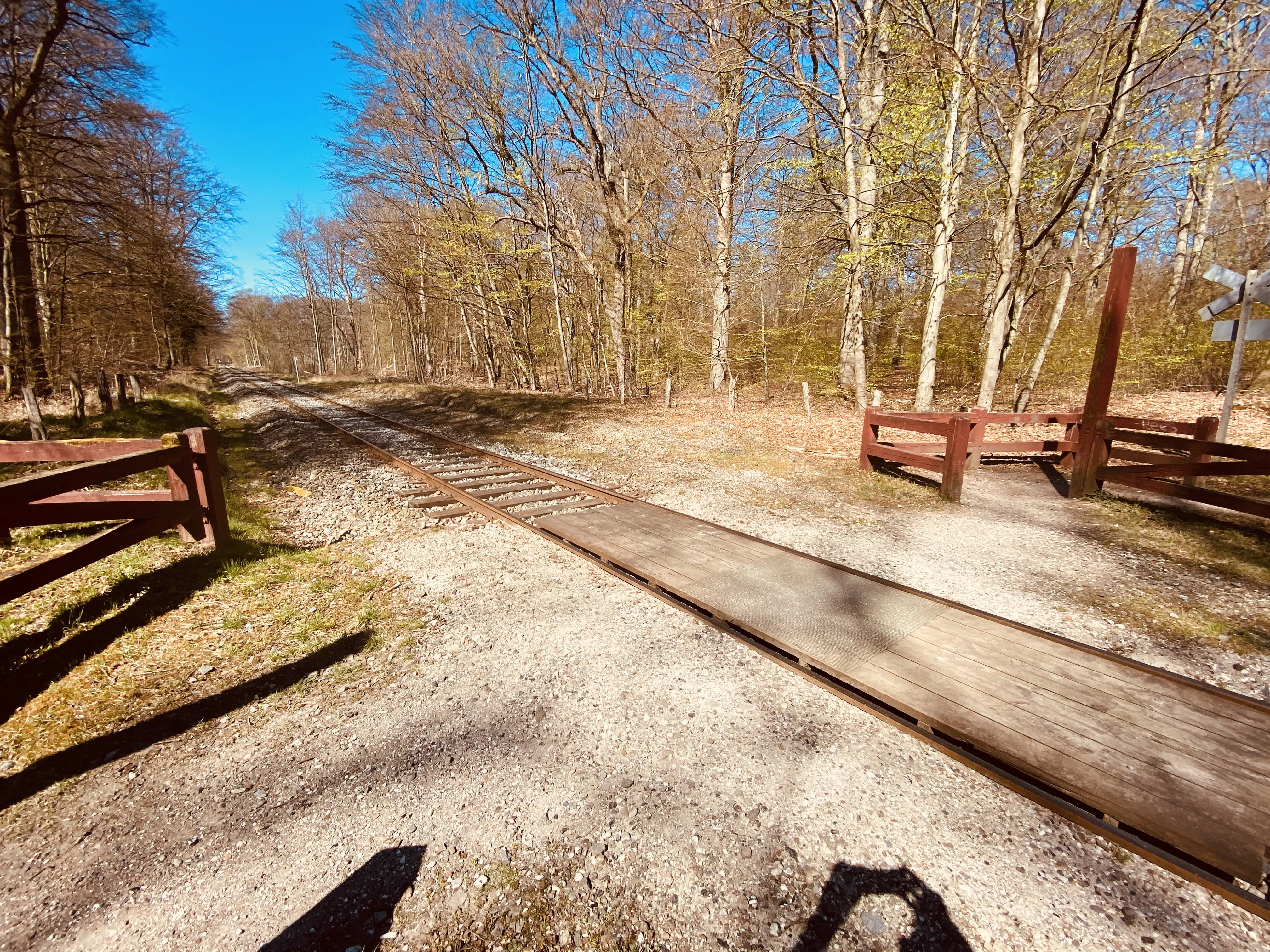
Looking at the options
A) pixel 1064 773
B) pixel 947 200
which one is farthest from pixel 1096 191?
pixel 1064 773

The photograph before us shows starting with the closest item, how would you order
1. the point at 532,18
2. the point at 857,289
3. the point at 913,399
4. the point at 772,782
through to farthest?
the point at 772,782 < the point at 857,289 < the point at 532,18 < the point at 913,399

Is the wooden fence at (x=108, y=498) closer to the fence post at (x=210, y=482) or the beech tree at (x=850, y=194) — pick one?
the fence post at (x=210, y=482)

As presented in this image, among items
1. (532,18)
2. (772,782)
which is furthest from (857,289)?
(772,782)

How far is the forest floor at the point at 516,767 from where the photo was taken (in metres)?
1.84

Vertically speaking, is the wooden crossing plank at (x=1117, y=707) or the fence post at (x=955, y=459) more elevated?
the fence post at (x=955, y=459)

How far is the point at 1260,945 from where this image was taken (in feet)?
5.66

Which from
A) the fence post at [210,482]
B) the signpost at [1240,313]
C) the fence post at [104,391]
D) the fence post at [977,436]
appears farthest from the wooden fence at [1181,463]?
the fence post at [104,391]

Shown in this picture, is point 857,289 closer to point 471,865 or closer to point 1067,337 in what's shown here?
point 1067,337

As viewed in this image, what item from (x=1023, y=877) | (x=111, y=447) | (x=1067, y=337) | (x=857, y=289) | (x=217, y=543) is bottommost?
(x=1023, y=877)

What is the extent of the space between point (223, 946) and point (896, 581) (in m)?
4.84

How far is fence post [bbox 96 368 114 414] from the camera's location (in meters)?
12.5

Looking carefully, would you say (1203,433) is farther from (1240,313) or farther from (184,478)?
(184,478)

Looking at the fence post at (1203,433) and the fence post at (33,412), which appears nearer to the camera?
the fence post at (1203,433)

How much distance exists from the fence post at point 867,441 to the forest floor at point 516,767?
3.03 metres
